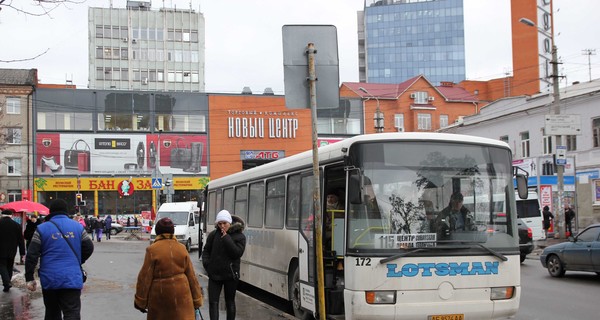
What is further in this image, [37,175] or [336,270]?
[37,175]

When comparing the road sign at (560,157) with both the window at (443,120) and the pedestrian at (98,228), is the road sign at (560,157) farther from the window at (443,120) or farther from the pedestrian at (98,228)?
the window at (443,120)

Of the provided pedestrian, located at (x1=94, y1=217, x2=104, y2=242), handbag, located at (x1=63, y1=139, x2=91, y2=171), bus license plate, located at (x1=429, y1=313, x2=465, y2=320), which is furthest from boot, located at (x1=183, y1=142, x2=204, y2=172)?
bus license plate, located at (x1=429, y1=313, x2=465, y2=320)

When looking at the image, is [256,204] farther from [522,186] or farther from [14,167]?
[14,167]

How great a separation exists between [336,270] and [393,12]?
130013 mm

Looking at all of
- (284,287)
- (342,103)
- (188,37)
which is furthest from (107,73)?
(284,287)

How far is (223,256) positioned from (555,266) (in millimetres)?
10823

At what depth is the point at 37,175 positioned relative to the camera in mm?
59031

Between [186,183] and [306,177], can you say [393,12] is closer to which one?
[186,183]

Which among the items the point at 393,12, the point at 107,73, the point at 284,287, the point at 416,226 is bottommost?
the point at 284,287

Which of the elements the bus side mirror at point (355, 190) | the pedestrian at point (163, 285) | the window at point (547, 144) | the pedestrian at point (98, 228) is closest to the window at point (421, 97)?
the window at point (547, 144)

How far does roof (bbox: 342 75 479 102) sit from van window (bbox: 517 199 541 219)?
4470cm

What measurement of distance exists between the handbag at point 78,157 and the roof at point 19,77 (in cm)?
711

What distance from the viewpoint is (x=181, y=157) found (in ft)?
206

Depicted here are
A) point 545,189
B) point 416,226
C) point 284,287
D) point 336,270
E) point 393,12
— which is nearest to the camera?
point 416,226
